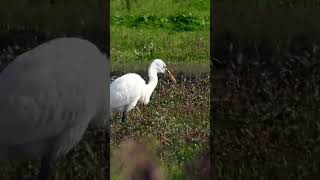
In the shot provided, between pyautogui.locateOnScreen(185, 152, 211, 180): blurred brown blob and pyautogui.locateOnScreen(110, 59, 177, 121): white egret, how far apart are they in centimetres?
28

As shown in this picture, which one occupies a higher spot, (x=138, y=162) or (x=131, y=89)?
(x=131, y=89)

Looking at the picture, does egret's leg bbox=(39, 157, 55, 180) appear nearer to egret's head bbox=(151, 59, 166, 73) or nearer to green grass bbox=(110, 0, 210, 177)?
green grass bbox=(110, 0, 210, 177)

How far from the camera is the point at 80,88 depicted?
2.24m

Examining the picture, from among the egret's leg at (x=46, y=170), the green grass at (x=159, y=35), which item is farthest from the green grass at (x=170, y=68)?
the egret's leg at (x=46, y=170)

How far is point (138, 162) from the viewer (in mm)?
2418

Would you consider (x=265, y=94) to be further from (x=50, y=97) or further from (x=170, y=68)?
(x=50, y=97)

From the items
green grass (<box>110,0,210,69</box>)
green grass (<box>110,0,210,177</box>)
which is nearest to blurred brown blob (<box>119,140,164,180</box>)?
green grass (<box>110,0,210,177</box>)

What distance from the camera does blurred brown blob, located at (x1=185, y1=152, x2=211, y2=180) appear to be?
2469mm

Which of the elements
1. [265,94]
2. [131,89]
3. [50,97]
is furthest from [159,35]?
[50,97]

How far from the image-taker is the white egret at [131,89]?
2.51 meters

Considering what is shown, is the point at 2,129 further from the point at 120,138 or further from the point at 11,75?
the point at 120,138

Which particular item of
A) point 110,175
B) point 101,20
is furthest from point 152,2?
point 110,175

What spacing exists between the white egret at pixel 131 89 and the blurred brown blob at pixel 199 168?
0.93 ft

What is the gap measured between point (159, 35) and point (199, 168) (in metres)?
0.51
